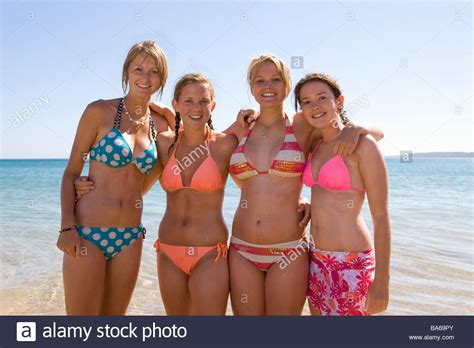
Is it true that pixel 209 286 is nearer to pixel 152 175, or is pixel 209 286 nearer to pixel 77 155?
pixel 152 175

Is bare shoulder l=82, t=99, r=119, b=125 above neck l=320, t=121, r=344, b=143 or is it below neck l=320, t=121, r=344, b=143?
above

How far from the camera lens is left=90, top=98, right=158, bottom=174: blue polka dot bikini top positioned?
3693mm

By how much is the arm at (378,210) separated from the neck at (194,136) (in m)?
1.41

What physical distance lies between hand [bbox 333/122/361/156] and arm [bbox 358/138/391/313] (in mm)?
77

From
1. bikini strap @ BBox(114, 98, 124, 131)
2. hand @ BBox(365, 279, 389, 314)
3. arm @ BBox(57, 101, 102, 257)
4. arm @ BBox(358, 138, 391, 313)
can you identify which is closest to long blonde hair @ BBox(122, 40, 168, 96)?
bikini strap @ BBox(114, 98, 124, 131)

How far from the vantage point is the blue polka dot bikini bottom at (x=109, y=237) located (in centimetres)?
363

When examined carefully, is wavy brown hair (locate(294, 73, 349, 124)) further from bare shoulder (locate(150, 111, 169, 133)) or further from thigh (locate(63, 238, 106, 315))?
thigh (locate(63, 238, 106, 315))

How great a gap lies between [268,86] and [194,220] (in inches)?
52.1

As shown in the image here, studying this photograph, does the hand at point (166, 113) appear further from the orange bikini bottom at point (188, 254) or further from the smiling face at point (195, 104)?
the orange bikini bottom at point (188, 254)

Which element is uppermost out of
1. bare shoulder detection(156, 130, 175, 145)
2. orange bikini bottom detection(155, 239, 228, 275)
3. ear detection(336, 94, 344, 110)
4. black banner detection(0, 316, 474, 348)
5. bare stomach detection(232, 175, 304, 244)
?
ear detection(336, 94, 344, 110)

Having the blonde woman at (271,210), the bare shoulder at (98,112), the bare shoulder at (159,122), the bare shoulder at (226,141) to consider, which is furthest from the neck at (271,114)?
the bare shoulder at (98,112)

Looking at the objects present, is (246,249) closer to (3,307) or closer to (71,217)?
(71,217)

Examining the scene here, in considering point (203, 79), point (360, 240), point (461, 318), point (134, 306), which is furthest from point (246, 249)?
point (134, 306)

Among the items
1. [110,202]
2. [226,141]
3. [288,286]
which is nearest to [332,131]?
[226,141]
